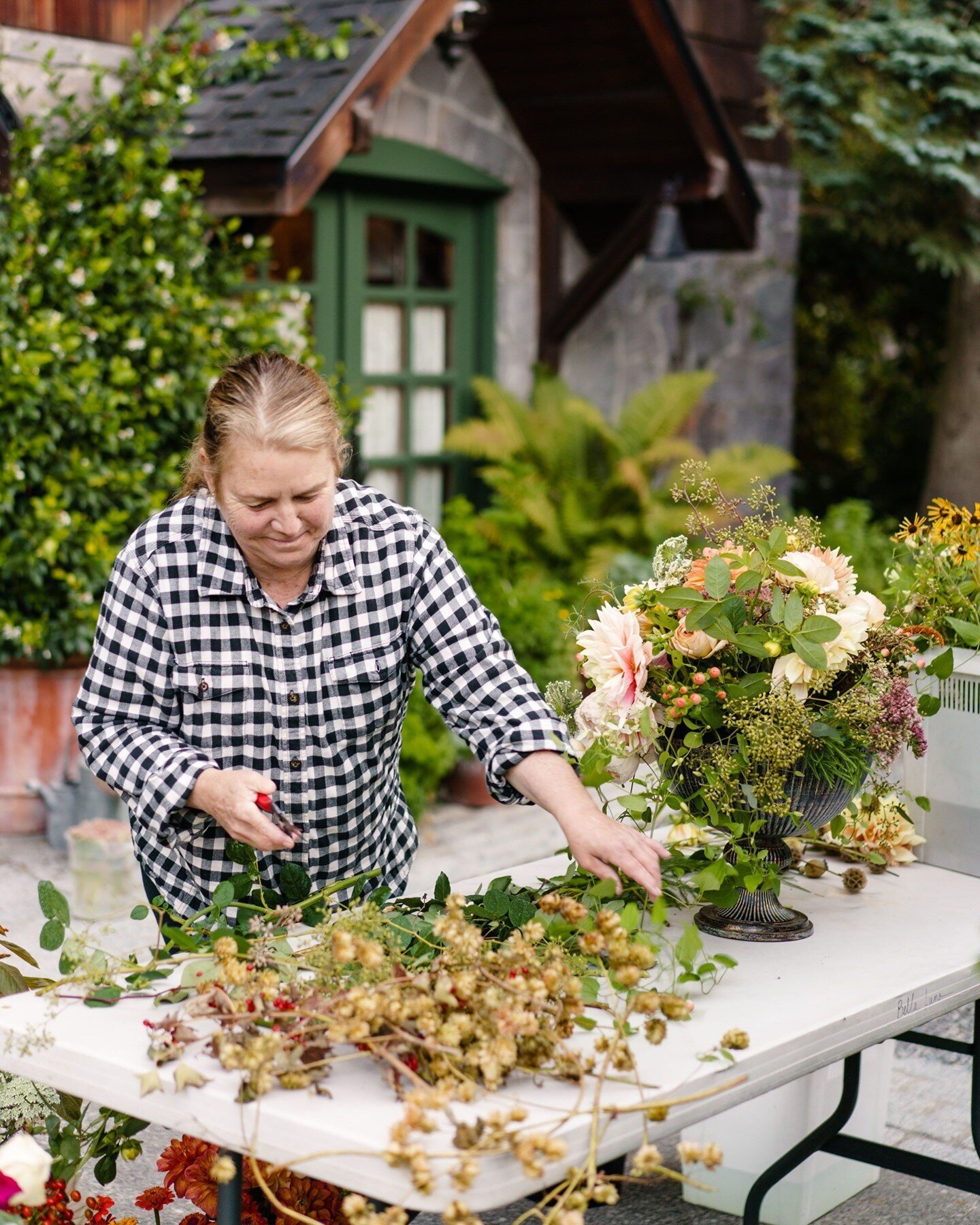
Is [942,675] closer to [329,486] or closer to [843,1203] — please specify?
[329,486]

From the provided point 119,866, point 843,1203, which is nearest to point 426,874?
point 119,866

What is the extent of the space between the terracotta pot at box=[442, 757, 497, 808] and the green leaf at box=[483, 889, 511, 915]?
3945 mm

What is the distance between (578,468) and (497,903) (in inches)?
199

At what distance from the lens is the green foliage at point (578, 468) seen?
6.71 metres

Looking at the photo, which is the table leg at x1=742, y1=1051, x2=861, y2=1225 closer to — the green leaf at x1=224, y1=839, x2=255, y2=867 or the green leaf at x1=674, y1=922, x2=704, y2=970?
the green leaf at x1=674, y1=922, x2=704, y2=970

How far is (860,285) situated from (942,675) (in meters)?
8.72

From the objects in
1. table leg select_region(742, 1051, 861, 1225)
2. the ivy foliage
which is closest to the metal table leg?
table leg select_region(742, 1051, 861, 1225)

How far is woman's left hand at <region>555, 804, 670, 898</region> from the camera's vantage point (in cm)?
204

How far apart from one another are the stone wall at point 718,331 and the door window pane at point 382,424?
1165mm

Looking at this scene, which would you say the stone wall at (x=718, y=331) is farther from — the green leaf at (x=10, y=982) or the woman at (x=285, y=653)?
the green leaf at (x=10, y=982)

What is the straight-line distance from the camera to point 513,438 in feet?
22.5

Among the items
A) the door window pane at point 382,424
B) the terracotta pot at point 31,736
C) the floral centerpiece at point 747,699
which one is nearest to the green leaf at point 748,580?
the floral centerpiece at point 747,699

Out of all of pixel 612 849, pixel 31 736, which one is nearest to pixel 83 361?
pixel 31 736

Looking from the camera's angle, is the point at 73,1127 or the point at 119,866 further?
the point at 119,866
